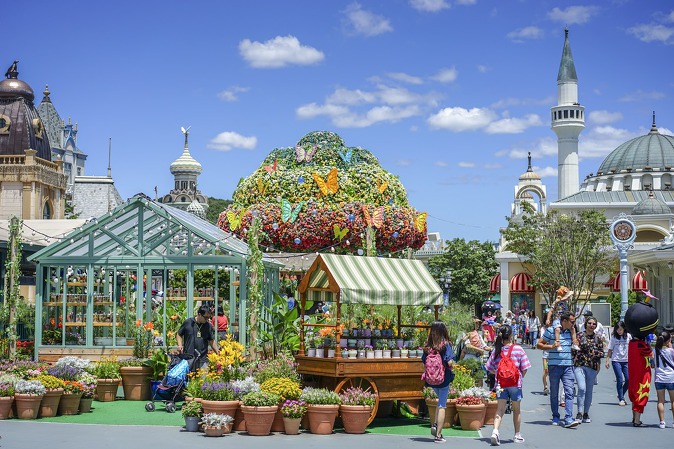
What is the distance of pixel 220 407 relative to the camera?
12852mm

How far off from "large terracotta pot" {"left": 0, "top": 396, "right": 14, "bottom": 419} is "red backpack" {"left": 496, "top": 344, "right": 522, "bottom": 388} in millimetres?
7154

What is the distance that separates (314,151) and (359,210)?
439 cm

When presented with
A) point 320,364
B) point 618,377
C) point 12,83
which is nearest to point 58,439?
point 320,364

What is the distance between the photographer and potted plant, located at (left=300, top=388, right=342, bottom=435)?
12883 millimetres

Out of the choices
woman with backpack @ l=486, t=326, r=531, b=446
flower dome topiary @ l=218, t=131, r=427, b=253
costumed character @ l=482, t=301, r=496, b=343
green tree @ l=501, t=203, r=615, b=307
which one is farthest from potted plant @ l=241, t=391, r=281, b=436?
green tree @ l=501, t=203, r=615, b=307

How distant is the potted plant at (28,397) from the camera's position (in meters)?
13.7

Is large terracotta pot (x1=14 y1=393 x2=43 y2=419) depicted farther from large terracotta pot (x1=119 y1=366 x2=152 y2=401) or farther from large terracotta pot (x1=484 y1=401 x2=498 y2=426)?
large terracotta pot (x1=484 y1=401 x2=498 y2=426)

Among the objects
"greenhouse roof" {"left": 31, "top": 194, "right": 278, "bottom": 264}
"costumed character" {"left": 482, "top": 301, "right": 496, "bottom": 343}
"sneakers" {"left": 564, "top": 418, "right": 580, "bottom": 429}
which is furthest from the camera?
"greenhouse roof" {"left": 31, "top": 194, "right": 278, "bottom": 264}

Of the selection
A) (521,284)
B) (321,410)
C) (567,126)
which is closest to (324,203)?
(321,410)

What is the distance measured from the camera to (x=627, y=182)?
321 feet

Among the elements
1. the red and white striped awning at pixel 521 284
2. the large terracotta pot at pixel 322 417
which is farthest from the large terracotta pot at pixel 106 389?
the red and white striped awning at pixel 521 284

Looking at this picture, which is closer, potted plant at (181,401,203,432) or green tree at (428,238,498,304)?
potted plant at (181,401,203,432)

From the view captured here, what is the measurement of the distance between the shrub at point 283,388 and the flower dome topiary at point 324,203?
2019 cm

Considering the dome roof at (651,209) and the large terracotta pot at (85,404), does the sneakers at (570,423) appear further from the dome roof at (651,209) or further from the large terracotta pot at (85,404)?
the dome roof at (651,209)
